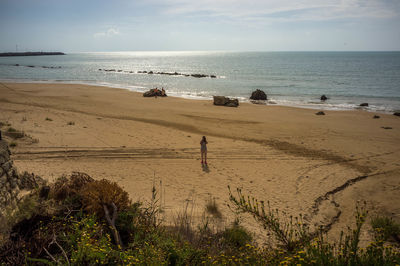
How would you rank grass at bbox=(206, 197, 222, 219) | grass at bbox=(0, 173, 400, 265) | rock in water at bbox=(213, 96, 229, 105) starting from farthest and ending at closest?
rock in water at bbox=(213, 96, 229, 105) → grass at bbox=(206, 197, 222, 219) → grass at bbox=(0, 173, 400, 265)

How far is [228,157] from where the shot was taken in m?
13.1

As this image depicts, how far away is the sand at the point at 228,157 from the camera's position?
889 centimetres

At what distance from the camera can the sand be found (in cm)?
889

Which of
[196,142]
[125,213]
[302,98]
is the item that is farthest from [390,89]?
[125,213]

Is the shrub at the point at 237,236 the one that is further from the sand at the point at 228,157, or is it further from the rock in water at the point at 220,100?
the rock in water at the point at 220,100

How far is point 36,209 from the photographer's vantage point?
561 centimetres

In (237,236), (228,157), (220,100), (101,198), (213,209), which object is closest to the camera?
(101,198)

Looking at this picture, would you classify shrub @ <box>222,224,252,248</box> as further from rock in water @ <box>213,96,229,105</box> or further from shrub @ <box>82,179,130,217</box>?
rock in water @ <box>213,96,229,105</box>

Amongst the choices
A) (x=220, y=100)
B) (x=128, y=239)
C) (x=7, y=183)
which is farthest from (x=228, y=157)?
(x=220, y=100)

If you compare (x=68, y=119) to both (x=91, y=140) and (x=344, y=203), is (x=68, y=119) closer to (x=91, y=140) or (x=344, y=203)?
(x=91, y=140)

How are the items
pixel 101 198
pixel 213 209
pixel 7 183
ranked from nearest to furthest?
pixel 101 198 < pixel 7 183 < pixel 213 209

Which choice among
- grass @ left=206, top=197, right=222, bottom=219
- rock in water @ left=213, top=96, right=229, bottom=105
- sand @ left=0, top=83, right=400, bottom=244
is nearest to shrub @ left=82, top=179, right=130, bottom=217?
sand @ left=0, top=83, right=400, bottom=244

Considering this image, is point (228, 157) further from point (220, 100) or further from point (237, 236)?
point (220, 100)

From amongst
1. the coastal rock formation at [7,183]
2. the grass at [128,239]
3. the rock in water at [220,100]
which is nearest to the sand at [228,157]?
the grass at [128,239]
